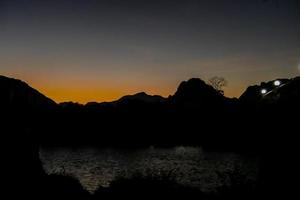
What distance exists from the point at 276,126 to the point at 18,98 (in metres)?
19.5

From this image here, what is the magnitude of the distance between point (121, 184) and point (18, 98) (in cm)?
1298

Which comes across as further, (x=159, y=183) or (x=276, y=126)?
(x=159, y=183)

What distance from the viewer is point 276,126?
46.0 feet

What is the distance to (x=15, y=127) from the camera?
24734mm

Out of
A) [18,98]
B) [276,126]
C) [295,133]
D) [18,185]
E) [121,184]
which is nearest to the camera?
[295,133]

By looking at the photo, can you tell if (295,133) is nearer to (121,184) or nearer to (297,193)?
(297,193)

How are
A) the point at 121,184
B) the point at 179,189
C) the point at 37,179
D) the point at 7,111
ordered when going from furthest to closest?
the point at 7,111 → the point at 37,179 → the point at 121,184 → the point at 179,189

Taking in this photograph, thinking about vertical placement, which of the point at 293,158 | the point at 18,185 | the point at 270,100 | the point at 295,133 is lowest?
the point at 18,185

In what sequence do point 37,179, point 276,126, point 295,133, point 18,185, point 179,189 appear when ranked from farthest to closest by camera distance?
point 37,179 < point 18,185 < point 179,189 < point 276,126 < point 295,133

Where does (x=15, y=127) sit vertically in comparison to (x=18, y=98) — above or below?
below

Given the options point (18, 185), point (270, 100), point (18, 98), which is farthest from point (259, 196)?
point (18, 98)

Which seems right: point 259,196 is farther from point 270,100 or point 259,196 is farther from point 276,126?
point 270,100

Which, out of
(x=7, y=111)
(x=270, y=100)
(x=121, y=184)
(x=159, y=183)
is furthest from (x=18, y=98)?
(x=270, y=100)

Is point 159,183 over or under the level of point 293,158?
under
